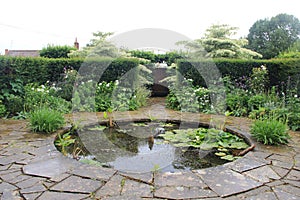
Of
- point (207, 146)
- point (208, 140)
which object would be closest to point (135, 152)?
point (207, 146)

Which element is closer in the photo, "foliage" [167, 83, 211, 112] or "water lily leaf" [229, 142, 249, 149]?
"water lily leaf" [229, 142, 249, 149]

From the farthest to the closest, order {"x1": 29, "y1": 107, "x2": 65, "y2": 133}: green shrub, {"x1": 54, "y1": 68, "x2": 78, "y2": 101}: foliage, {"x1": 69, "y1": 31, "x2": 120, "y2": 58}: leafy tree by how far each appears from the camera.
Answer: {"x1": 69, "y1": 31, "x2": 120, "y2": 58}: leafy tree
{"x1": 54, "y1": 68, "x2": 78, "y2": 101}: foliage
{"x1": 29, "y1": 107, "x2": 65, "y2": 133}: green shrub

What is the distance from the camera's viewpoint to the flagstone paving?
1.71 meters

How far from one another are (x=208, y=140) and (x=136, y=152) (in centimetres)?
102

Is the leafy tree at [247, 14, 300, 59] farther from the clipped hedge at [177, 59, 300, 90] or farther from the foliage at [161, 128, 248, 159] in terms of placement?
the foliage at [161, 128, 248, 159]

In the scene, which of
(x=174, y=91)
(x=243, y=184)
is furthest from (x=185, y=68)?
(x=243, y=184)

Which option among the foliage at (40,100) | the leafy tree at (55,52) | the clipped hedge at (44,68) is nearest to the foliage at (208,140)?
the foliage at (40,100)

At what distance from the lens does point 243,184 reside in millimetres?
1897

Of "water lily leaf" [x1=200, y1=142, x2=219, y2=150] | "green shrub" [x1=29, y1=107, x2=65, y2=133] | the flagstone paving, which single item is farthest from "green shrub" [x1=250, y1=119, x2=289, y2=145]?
"green shrub" [x1=29, y1=107, x2=65, y2=133]

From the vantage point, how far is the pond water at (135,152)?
2477 millimetres

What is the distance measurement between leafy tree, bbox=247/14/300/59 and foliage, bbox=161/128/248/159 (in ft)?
58.8

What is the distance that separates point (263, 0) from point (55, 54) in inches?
291

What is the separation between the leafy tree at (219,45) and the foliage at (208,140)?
508 cm

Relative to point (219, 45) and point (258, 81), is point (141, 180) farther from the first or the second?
point (219, 45)
